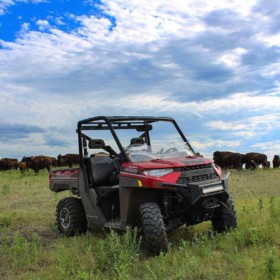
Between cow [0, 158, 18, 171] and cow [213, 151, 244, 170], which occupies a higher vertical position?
cow [0, 158, 18, 171]

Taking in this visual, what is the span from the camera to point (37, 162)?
35.7 m

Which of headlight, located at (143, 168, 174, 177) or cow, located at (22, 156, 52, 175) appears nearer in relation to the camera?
headlight, located at (143, 168, 174, 177)

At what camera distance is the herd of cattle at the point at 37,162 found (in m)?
36.0

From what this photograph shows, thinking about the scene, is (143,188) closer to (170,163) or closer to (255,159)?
(170,163)

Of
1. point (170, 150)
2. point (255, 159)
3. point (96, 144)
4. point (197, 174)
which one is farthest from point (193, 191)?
point (255, 159)

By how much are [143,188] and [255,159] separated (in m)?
33.6

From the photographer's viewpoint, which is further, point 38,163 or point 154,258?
point 38,163

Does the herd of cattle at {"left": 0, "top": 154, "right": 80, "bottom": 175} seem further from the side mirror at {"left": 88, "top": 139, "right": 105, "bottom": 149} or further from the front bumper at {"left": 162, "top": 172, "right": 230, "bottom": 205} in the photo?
the front bumper at {"left": 162, "top": 172, "right": 230, "bottom": 205}

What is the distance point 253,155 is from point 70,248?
3357cm

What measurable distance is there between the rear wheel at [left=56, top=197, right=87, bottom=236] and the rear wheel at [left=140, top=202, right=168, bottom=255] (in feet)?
7.89

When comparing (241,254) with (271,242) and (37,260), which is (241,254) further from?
(37,260)

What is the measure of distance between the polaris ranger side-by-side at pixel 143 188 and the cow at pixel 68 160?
35.0 m

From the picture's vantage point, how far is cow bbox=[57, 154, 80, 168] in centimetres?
4409

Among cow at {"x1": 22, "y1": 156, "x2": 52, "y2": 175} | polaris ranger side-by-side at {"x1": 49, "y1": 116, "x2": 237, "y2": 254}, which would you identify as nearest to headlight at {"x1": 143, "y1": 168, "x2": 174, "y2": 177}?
polaris ranger side-by-side at {"x1": 49, "y1": 116, "x2": 237, "y2": 254}
